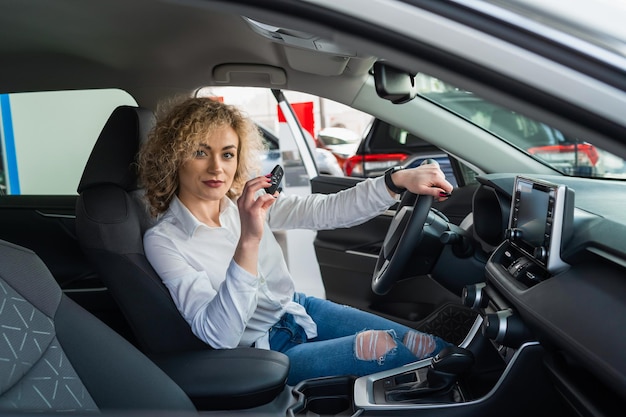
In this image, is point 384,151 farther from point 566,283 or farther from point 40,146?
point 40,146

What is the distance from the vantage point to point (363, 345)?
1.70 metres

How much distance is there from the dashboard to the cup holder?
0.44 metres

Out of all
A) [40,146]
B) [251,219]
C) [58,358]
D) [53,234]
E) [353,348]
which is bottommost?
[40,146]

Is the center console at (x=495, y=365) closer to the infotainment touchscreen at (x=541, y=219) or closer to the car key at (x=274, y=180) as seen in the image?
the infotainment touchscreen at (x=541, y=219)

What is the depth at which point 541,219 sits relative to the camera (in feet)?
4.09

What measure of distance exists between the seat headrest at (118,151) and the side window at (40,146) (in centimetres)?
227

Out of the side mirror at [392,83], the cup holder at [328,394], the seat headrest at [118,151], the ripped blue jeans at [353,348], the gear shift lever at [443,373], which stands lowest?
the cup holder at [328,394]

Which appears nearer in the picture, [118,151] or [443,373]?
[443,373]

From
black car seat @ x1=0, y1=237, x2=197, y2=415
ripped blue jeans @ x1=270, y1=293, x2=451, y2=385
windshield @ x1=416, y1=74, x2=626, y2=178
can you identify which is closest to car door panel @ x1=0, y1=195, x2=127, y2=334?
ripped blue jeans @ x1=270, y1=293, x2=451, y2=385

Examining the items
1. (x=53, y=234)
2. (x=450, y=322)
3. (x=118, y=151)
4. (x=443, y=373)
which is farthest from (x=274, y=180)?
(x=53, y=234)

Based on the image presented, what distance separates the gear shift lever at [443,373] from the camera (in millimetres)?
1505

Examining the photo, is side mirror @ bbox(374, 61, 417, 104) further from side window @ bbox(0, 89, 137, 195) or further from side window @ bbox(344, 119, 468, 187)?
side window @ bbox(0, 89, 137, 195)

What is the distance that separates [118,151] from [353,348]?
0.86 m

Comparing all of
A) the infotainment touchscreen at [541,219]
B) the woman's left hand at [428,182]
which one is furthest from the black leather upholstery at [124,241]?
the infotainment touchscreen at [541,219]
